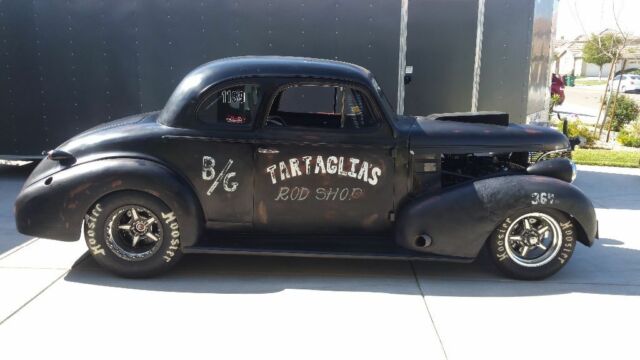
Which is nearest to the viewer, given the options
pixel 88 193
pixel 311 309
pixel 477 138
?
pixel 311 309

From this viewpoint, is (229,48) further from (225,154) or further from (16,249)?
(16,249)

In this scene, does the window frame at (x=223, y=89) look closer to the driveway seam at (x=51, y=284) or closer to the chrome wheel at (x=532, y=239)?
the driveway seam at (x=51, y=284)

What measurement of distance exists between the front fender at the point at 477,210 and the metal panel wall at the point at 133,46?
3.33 m

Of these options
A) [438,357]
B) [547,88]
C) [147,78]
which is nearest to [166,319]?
[438,357]

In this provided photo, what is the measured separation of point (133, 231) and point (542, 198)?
3245mm

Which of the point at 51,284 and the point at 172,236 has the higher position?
the point at 172,236

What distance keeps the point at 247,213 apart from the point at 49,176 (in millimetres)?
1594

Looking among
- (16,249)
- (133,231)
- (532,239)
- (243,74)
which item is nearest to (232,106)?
(243,74)

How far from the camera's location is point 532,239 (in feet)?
15.9

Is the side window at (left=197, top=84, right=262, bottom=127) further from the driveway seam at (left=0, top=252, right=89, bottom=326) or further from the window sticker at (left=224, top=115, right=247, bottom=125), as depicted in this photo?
the driveway seam at (left=0, top=252, right=89, bottom=326)

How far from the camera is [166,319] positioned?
403 cm

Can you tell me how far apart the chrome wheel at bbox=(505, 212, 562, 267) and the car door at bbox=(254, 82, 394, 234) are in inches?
40.4

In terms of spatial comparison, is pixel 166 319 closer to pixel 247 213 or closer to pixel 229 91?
pixel 247 213

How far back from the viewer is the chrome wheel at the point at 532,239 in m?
4.80
